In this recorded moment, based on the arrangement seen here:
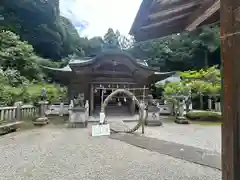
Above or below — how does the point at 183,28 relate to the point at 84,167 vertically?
above

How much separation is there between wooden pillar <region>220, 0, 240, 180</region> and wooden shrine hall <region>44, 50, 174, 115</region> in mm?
9057

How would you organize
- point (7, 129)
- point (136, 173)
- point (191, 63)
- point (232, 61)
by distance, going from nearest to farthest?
point (232, 61) < point (136, 173) < point (7, 129) < point (191, 63)

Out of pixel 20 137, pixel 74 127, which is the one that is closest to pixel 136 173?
pixel 20 137

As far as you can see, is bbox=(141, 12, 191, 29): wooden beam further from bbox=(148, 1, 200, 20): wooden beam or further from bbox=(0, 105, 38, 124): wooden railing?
bbox=(0, 105, 38, 124): wooden railing

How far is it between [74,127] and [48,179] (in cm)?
544

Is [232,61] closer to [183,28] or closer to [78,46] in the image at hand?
[183,28]

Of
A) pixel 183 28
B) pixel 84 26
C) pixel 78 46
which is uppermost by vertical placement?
pixel 84 26

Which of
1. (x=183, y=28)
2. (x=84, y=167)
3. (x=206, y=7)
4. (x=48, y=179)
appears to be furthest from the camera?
(x=84, y=167)

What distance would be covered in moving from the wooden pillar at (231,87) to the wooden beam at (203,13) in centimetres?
31

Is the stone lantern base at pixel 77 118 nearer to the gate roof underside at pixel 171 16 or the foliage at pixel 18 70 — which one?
the foliage at pixel 18 70

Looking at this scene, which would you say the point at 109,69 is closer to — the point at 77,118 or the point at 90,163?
the point at 77,118

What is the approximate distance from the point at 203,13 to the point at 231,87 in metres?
0.76

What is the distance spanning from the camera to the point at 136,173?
3154mm

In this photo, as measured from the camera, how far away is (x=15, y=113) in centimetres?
777
